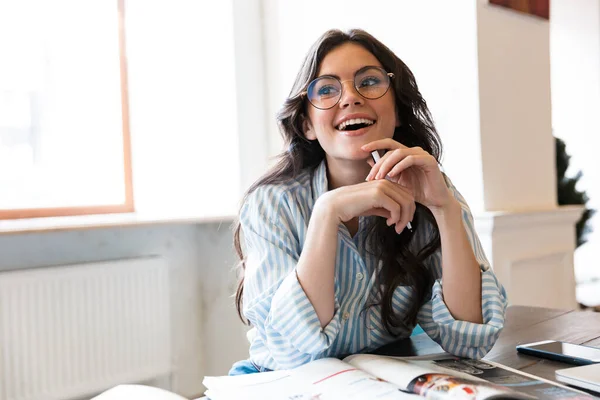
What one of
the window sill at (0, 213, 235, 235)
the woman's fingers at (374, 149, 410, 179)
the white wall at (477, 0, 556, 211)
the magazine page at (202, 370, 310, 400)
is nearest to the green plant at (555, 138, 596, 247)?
the white wall at (477, 0, 556, 211)

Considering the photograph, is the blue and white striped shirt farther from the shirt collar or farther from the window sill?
the window sill

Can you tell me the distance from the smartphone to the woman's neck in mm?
445

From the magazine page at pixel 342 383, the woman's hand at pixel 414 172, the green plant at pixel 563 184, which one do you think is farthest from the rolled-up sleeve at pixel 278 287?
the green plant at pixel 563 184

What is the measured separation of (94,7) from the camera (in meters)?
2.65

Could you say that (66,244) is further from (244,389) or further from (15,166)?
(244,389)

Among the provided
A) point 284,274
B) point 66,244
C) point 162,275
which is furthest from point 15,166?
point 284,274

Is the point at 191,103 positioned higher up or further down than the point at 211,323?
higher up

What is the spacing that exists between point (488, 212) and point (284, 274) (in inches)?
50.9

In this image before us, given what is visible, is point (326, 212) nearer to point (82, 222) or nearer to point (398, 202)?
point (398, 202)

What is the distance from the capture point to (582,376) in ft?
2.59

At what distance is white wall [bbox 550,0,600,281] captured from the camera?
3.97m

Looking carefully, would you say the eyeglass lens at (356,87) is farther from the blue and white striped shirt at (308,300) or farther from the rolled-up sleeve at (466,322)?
the rolled-up sleeve at (466,322)

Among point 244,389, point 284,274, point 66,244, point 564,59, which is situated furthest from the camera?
point 564,59

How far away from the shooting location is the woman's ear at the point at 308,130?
1.22 meters
